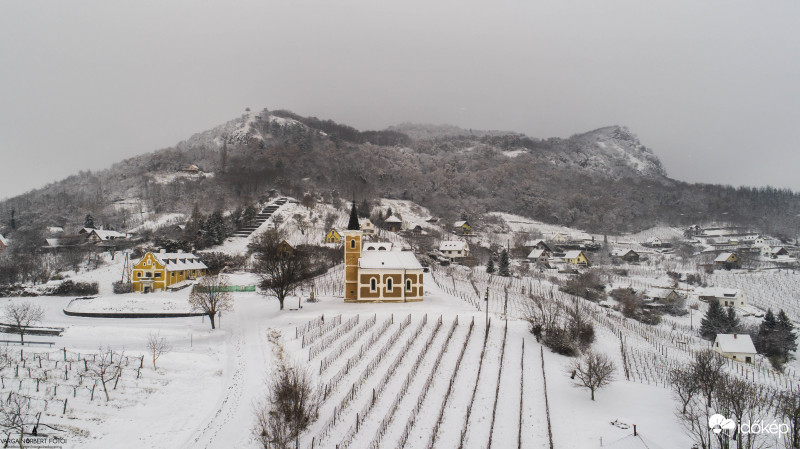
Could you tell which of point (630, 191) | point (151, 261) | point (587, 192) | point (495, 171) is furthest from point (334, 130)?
point (151, 261)

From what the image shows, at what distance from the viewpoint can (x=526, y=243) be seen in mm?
87312

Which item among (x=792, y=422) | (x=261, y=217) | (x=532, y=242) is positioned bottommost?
(x=792, y=422)

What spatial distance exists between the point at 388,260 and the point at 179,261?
23.9 meters

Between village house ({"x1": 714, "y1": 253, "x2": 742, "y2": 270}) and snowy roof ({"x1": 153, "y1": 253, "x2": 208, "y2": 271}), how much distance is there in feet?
265

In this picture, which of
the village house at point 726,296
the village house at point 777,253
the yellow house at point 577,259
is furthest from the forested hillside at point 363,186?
the village house at point 726,296

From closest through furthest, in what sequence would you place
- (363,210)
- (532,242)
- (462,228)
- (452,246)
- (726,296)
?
(726,296)
(452,246)
(363,210)
(532,242)
(462,228)

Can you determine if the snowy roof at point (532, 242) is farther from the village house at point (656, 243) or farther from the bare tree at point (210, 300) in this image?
the bare tree at point (210, 300)

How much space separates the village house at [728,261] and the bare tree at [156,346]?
8305cm

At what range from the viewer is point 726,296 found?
54656 millimetres

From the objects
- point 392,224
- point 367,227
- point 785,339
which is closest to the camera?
point 785,339

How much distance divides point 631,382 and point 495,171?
125m

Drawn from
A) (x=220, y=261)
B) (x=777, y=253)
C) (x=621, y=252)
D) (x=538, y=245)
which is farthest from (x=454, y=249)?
(x=777, y=253)

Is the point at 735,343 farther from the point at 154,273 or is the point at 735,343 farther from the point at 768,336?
the point at 154,273

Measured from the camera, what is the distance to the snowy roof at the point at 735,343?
38.9m
